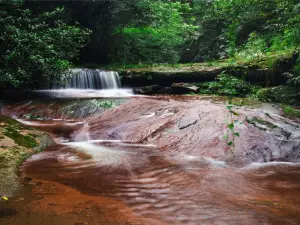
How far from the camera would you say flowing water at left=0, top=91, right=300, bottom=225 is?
2.57 meters

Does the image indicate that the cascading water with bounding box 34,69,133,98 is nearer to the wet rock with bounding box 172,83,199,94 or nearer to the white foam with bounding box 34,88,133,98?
the white foam with bounding box 34,88,133,98

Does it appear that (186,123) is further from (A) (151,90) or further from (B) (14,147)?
(A) (151,90)

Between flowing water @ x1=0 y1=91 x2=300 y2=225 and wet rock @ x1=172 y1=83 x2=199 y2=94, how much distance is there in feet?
12.0

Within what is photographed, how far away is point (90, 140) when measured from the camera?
6.12 meters

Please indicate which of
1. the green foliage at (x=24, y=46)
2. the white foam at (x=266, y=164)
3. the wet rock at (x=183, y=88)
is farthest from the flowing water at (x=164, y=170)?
the wet rock at (x=183, y=88)

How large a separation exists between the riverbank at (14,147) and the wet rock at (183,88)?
6.67 meters

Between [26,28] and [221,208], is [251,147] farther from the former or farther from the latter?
[26,28]

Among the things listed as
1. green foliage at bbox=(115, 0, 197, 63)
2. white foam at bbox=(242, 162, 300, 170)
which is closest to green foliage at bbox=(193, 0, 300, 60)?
green foliage at bbox=(115, 0, 197, 63)

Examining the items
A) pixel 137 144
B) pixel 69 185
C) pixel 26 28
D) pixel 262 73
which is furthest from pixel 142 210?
pixel 262 73

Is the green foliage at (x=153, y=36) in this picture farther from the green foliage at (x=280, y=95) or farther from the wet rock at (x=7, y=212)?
the wet rock at (x=7, y=212)

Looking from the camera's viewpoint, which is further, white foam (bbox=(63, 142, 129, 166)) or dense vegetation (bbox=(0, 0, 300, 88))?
dense vegetation (bbox=(0, 0, 300, 88))

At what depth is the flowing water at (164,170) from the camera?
2570 millimetres

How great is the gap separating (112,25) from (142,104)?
8.49m

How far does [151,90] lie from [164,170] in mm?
7738
